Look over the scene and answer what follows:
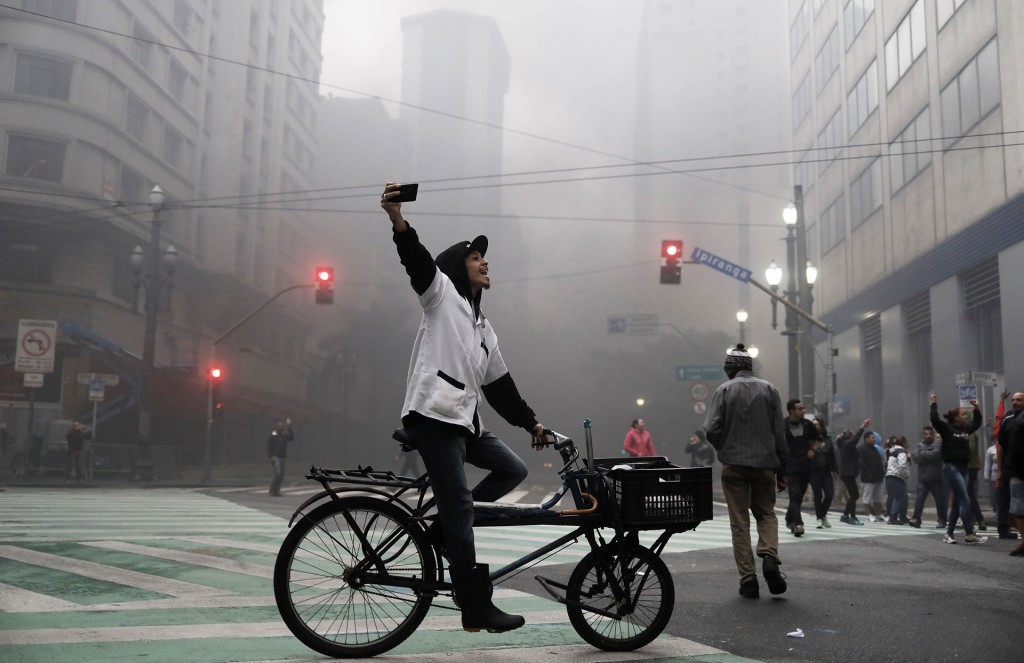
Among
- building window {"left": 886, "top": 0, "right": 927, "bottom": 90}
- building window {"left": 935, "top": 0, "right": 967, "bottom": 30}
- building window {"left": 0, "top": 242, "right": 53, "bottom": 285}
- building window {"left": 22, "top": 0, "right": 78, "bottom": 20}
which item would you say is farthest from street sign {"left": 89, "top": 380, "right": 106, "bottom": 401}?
building window {"left": 886, "top": 0, "right": 927, "bottom": 90}

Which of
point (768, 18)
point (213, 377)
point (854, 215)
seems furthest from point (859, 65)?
point (768, 18)

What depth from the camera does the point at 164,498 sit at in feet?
62.1

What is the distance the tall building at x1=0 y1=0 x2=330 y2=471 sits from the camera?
32781mm

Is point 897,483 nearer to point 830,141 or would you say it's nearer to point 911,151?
point 911,151

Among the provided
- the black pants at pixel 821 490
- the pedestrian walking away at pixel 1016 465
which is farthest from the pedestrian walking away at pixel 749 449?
the black pants at pixel 821 490

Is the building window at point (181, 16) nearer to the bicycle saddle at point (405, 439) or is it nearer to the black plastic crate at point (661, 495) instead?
the bicycle saddle at point (405, 439)

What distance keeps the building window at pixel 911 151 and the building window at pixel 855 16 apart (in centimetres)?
627

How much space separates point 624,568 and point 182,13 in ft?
154

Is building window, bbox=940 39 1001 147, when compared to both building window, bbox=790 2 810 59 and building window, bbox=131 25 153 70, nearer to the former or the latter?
building window, bbox=790 2 810 59

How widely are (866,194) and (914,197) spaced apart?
5637 mm

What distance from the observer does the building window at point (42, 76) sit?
35.0 metres

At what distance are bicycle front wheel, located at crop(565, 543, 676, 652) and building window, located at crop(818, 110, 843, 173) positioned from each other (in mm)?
36365

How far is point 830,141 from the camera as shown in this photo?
4000 centimetres

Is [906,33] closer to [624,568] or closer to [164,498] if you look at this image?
[164,498]
